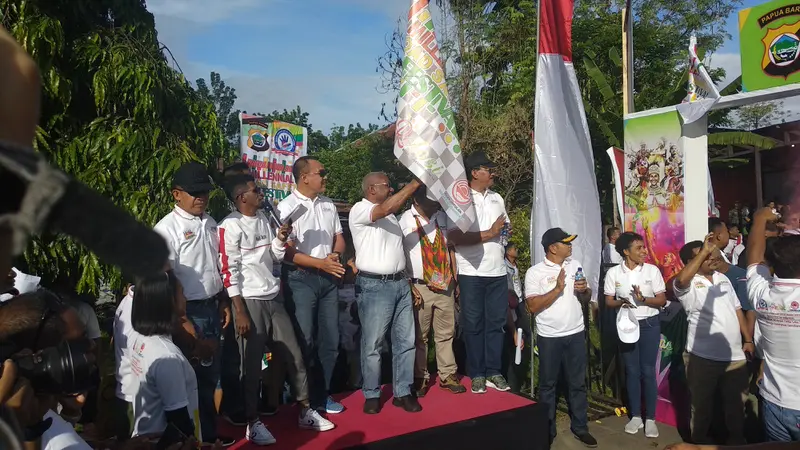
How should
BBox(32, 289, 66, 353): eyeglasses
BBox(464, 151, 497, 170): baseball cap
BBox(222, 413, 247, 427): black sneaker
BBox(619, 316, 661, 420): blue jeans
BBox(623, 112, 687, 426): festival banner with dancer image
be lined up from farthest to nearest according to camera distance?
BBox(623, 112, 687, 426): festival banner with dancer image < BBox(619, 316, 661, 420): blue jeans < BBox(464, 151, 497, 170): baseball cap < BBox(222, 413, 247, 427): black sneaker < BBox(32, 289, 66, 353): eyeglasses

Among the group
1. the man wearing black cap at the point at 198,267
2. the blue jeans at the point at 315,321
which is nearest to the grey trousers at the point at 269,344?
the blue jeans at the point at 315,321

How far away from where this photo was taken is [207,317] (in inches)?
160

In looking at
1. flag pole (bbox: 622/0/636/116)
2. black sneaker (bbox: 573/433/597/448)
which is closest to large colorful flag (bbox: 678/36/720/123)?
flag pole (bbox: 622/0/636/116)

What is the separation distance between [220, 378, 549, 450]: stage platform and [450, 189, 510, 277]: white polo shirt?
3.54ft

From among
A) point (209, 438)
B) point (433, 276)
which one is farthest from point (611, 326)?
point (209, 438)

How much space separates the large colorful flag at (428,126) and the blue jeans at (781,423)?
2.33 metres

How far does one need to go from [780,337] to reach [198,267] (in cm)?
375

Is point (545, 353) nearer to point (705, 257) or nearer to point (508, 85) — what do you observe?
point (705, 257)

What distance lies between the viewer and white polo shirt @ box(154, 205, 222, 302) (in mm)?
3967

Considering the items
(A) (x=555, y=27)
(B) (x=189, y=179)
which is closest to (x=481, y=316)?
(B) (x=189, y=179)

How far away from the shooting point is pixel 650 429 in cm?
570

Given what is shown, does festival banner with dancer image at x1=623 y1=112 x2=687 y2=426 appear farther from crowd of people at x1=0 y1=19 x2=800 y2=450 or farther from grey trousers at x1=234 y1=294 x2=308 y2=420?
grey trousers at x1=234 y1=294 x2=308 y2=420

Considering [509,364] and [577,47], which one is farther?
[577,47]

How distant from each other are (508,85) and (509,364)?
10383 mm
